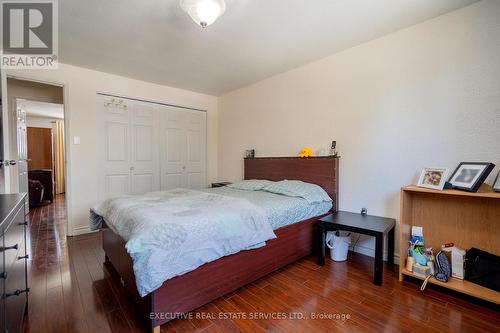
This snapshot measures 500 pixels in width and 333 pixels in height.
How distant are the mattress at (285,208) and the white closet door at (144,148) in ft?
7.56

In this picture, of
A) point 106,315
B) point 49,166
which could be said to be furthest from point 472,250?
point 49,166

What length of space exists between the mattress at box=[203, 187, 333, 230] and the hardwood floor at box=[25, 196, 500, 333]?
0.50 metres

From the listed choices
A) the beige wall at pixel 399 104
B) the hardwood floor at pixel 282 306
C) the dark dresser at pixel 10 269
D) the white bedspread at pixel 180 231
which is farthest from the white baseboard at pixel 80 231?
the beige wall at pixel 399 104

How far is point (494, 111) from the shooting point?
187 cm

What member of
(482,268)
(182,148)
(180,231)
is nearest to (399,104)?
(482,268)

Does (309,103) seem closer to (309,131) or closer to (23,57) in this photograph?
(309,131)

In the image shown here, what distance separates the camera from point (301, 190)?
2643 mm

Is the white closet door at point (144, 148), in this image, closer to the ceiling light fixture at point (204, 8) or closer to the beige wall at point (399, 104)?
the beige wall at point (399, 104)

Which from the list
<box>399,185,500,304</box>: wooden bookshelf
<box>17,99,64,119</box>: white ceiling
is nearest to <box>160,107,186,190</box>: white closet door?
<box>17,99,64,119</box>: white ceiling

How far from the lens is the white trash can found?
96.6 inches

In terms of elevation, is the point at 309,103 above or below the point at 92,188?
above

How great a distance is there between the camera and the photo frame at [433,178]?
1950 mm

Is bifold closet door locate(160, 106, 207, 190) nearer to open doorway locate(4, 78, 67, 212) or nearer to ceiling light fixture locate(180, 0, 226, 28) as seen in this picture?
open doorway locate(4, 78, 67, 212)

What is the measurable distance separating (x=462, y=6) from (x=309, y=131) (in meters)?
1.80
